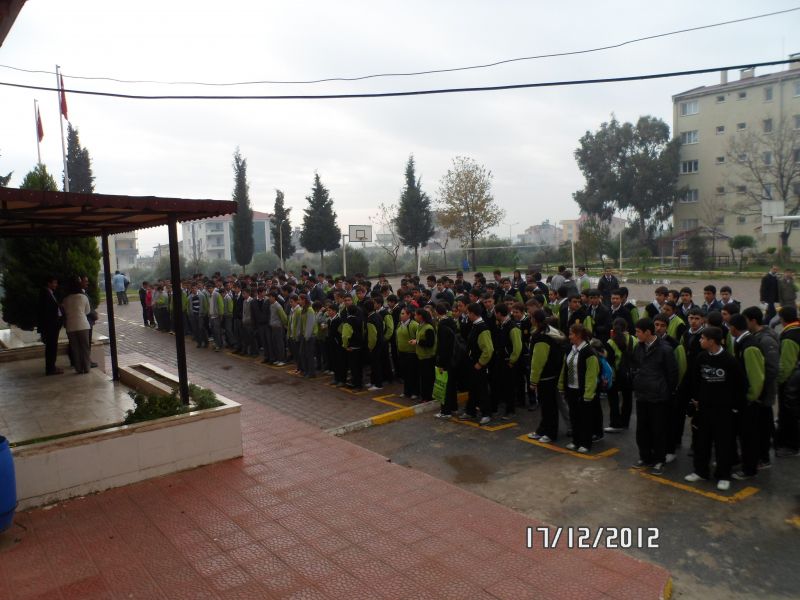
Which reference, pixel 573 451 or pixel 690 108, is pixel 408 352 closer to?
pixel 573 451

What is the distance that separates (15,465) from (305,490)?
9.55ft

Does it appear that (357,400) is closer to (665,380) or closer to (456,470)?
(456,470)

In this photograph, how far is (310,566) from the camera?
477cm

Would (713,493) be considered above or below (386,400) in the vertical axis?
below

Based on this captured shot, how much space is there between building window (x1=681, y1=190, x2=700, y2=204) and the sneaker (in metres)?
46.8

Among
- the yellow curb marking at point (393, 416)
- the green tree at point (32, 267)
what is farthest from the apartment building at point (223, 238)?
the yellow curb marking at point (393, 416)

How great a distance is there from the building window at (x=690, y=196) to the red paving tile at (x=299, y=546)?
163 feet

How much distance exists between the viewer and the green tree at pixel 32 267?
40.4 ft

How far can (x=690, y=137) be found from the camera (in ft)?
161

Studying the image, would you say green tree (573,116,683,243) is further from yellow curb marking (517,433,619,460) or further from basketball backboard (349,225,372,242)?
yellow curb marking (517,433,619,460)

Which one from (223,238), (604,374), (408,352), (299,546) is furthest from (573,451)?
(223,238)

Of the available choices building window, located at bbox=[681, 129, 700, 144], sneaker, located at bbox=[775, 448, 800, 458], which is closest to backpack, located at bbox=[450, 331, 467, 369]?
sneaker, located at bbox=[775, 448, 800, 458]

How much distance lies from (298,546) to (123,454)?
2.63 metres
